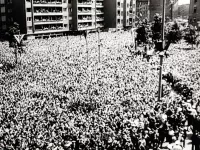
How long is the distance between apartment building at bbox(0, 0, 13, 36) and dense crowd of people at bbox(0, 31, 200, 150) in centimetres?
2581

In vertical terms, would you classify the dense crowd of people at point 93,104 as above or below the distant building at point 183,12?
below

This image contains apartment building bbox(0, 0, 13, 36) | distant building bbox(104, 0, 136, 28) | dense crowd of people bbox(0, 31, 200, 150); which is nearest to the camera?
dense crowd of people bbox(0, 31, 200, 150)

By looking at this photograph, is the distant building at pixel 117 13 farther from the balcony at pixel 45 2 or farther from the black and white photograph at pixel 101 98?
the black and white photograph at pixel 101 98

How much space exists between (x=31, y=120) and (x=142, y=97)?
26.0ft

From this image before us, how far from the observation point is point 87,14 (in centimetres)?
7369

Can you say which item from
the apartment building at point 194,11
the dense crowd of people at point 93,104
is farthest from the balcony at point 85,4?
the dense crowd of people at point 93,104

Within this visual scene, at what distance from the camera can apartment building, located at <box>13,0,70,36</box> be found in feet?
187

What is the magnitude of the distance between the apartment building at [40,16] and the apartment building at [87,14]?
3503mm

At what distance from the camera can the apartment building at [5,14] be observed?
60.5 metres

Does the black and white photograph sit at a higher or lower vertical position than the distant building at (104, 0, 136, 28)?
lower

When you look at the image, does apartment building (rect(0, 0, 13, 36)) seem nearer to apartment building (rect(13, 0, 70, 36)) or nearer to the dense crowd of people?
apartment building (rect(13, 0, 70, 36))

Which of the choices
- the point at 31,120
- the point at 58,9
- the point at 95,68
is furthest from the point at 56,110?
the point at 58,9

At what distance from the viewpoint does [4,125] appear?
14492 millimetres

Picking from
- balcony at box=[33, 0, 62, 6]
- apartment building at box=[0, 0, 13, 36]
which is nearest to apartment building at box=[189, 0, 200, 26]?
balcony at box=[33, 0, 62, 6]
